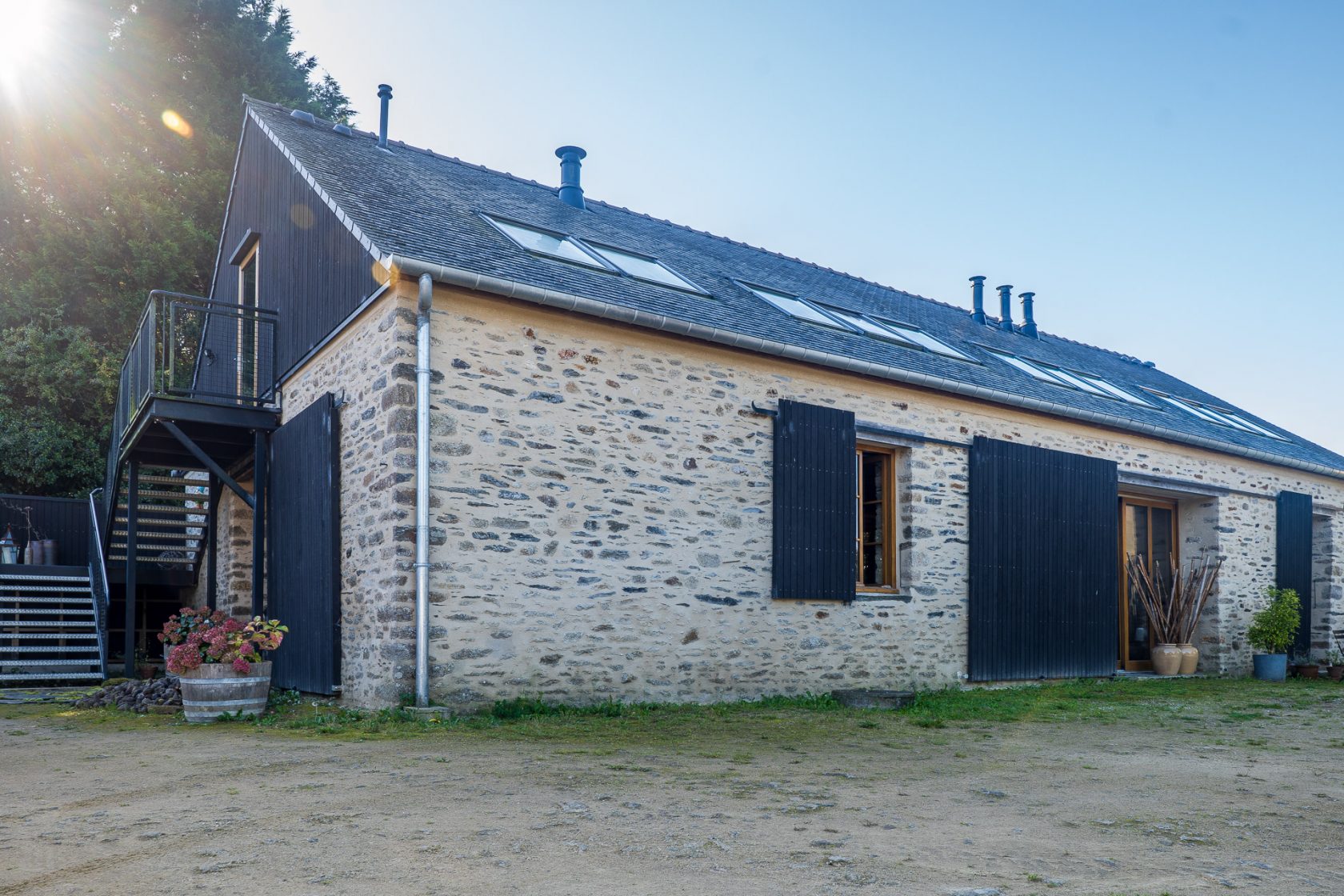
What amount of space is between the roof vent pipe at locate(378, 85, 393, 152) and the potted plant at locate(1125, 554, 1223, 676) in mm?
10431

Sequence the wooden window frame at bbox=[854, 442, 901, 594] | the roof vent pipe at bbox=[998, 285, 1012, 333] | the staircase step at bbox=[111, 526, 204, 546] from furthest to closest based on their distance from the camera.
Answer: the roof vent pipe at bbox=[998, 285, 1012, 333] < the staircase step at bbox=[111, 526, 204, 546] < the wooden window frame at bbox=[854, 442, 901, 594]

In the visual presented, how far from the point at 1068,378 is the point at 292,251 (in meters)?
9.91

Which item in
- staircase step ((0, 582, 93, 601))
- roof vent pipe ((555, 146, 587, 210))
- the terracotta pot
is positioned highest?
roof vent pipe ((555, 146, 587, 210))

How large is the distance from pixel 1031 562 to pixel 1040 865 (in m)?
8.12

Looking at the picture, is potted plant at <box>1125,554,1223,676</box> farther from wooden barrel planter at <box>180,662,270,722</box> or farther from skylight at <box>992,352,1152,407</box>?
wooden barrel planter at <box>180,662,270,722</box>

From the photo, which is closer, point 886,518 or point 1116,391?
point 886,518

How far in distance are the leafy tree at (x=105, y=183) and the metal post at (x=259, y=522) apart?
1010 centimetres

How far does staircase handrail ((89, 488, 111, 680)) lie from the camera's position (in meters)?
10.8

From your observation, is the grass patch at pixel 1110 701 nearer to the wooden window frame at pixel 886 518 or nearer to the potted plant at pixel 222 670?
the wooden window frame at pixel 886 518

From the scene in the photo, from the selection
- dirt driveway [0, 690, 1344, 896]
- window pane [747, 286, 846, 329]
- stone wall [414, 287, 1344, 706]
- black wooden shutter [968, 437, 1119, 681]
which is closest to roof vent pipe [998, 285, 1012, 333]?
black wooden shutter [968, 437, 1119, 681]

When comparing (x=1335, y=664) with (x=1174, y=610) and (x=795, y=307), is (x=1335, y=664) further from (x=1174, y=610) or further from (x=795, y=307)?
(x=795, y=307)

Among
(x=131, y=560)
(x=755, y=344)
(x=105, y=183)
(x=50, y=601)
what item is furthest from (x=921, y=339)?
(x=105, y=183)

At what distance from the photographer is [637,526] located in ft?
26.9

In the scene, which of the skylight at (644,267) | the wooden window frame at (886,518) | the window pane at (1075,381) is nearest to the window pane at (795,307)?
the skylight at (644,267)
